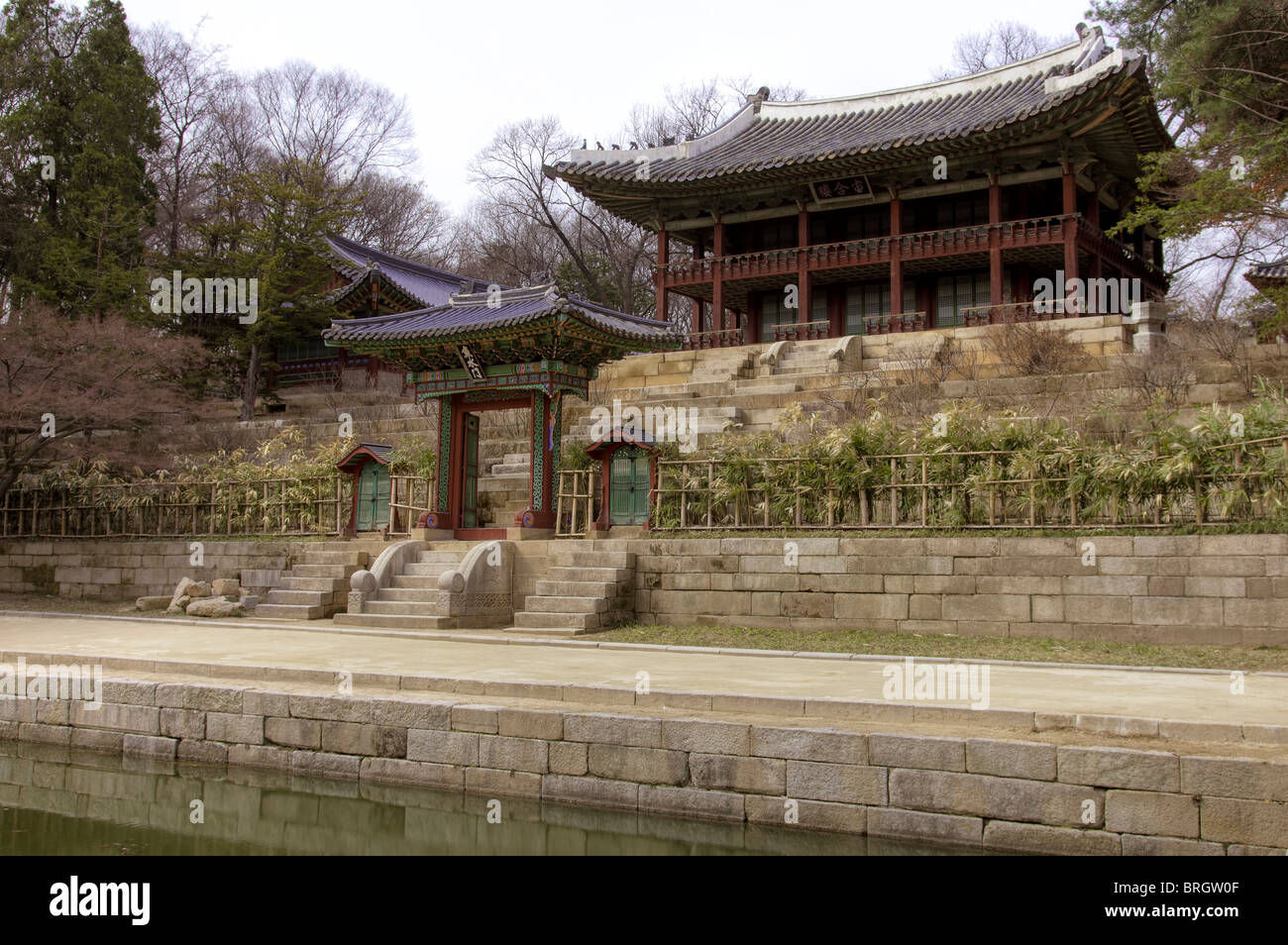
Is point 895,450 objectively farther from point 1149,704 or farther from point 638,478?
point 1149,704

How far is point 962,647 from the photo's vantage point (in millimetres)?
11430

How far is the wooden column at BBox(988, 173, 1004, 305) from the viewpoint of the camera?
2506cm

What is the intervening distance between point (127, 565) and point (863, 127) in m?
22.3

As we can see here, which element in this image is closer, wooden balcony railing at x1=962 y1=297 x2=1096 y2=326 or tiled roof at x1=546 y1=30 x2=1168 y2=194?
wooden balcony railing at x1=962 y1=297 x2=1096 y2=326

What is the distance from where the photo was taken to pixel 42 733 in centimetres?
980

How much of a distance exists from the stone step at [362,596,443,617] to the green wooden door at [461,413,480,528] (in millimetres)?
2456

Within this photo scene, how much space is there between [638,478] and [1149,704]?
864 centimetres

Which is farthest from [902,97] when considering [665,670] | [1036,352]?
[665,670]

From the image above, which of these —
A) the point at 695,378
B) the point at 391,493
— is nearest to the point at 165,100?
the point at 695,378

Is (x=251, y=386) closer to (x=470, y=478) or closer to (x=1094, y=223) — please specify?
(x=470, y=478)

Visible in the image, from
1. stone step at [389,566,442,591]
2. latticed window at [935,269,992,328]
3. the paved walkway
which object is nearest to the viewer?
the paved walkway

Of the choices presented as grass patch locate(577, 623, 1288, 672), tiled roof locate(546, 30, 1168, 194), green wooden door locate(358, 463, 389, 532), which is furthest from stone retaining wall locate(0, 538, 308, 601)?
tiled roof locate(546, 30, 1168, 194)

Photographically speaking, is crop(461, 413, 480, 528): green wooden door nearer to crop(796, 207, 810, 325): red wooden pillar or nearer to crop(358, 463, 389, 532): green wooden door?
crop(358, 463, 389, 532): green wooden door

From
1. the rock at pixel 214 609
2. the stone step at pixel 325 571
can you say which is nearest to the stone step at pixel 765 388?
the stone step at pixel 325 571
